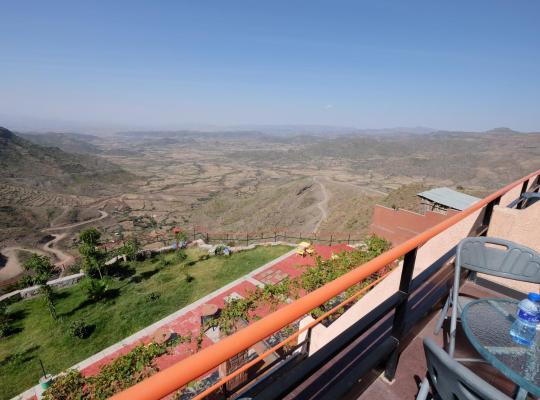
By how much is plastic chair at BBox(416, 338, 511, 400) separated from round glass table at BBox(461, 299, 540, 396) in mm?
540

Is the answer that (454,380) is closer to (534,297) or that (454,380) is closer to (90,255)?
(534,297)

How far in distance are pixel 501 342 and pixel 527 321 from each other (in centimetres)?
26

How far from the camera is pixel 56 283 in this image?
1567cm

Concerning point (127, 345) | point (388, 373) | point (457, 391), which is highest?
point (457, 391)

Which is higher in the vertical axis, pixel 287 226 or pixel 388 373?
pixel 388 373

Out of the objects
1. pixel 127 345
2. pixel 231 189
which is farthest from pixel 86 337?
pixel 231 189

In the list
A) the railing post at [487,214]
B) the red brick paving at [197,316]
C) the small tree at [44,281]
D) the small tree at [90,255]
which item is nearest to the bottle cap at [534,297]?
the railing post at [487,214]

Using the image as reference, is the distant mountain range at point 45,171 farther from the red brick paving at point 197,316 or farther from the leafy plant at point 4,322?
the red brick paving at point 197,316

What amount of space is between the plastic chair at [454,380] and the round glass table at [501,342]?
540 mm

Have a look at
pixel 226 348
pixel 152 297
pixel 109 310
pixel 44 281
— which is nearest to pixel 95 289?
pixel 109 310

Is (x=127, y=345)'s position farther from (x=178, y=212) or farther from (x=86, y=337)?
(x=178, y=212)

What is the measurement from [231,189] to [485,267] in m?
92.3

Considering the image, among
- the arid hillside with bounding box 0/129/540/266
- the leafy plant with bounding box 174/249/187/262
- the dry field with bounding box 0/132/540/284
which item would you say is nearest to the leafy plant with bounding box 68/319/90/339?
the leafy plant with bounding box 174/249/187/262

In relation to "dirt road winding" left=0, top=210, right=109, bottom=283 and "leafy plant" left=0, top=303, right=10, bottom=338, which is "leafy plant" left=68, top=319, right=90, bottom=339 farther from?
"dirt road winding" left=0, top=210, right=109, bottom=283
